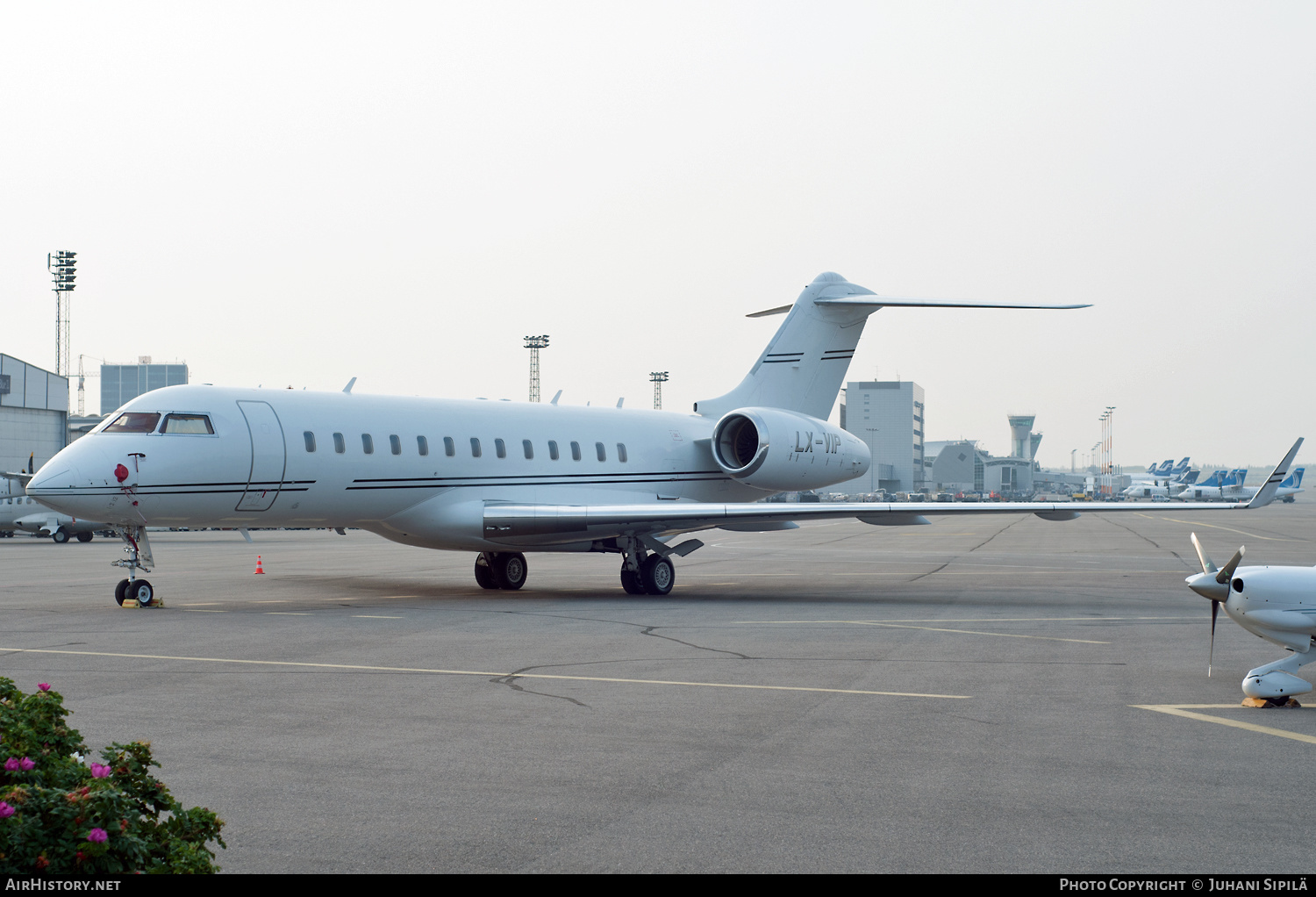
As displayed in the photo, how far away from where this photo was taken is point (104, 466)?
1606cm

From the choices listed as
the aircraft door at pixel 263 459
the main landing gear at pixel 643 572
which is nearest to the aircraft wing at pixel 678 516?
the main landing gear at pixel 643 572

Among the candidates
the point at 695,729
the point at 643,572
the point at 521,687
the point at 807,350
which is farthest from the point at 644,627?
the point at 807,350

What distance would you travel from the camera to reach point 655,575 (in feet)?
66.7

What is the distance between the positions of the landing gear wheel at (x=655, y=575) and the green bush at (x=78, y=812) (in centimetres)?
1596

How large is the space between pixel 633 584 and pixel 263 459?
6660 mm

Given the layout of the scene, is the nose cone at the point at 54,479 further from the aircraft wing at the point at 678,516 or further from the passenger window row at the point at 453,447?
the aircraft wing at the point at 678,516

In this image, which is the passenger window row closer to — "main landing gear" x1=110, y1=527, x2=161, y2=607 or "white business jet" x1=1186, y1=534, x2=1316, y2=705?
"main landing gear" x1=110, y1=527, x2=161, y2=607

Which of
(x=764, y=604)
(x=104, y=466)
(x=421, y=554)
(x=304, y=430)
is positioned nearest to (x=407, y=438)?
(x=304, y=430)

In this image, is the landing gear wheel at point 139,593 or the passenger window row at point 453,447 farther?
the passenger window row at point 453,447

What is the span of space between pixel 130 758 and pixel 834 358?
22801mm

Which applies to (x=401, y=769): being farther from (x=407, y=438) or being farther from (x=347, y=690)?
(x=407, y=438)

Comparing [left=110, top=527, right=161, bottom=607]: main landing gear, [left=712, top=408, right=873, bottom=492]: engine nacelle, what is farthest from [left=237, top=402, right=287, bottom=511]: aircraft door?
[left=712, top=408, right=873, bottom=492]: engine nacelle

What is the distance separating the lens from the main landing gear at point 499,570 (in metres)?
21.5

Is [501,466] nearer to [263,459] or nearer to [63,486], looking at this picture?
[263,459]
